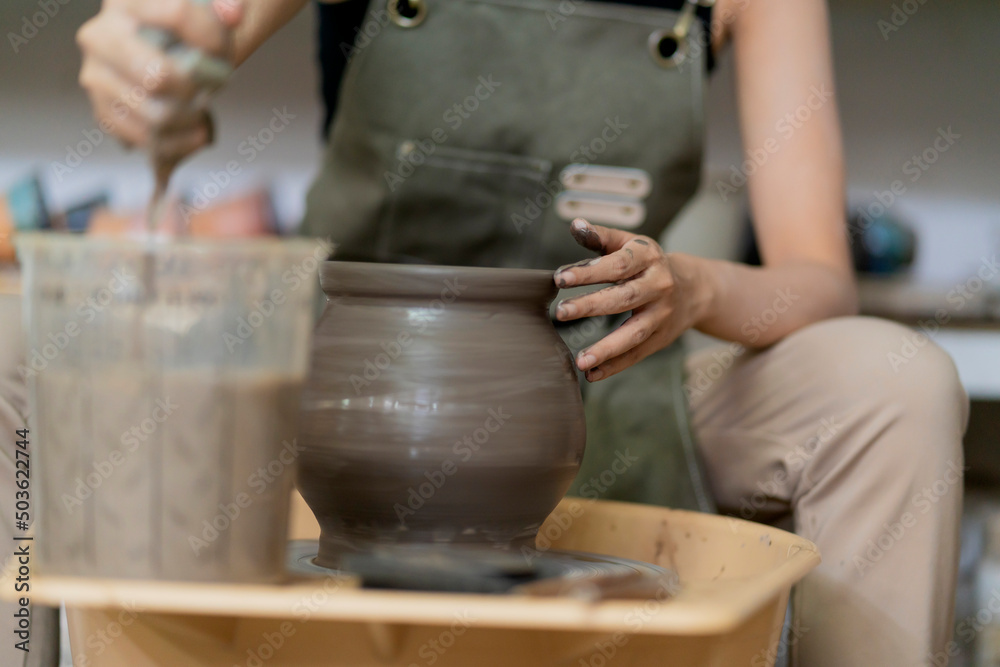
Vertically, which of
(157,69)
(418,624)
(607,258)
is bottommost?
(418,624)

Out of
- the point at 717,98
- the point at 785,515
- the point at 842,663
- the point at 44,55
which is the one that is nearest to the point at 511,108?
the point at 785,515

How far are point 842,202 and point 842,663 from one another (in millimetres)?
574

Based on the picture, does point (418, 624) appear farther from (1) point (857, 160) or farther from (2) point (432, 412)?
(1) point (857, 160)

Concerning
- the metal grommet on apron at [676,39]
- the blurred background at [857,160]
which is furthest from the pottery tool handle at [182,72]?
the blurred background at [857,160]

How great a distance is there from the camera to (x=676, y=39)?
44.3 inches

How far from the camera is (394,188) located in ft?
3.55

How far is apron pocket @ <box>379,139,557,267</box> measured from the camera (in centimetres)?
108

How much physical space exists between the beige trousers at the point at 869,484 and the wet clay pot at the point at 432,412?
0.96 feet

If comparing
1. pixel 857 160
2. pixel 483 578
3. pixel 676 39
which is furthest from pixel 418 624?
pixel 857 160

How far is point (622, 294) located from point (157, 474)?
1.21 feet

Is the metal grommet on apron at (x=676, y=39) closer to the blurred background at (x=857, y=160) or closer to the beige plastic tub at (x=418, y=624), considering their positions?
the beige plastic tub at (x=418, y=624)

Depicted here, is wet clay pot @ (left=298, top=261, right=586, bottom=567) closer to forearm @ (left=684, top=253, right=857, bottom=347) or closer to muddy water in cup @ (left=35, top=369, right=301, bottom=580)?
muddy water in cup @ (left=35, top=369, right=301, bottom=580)

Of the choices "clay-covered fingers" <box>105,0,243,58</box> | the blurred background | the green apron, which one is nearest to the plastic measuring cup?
"clay-covered fingers" <box>105,0,243,58</box>

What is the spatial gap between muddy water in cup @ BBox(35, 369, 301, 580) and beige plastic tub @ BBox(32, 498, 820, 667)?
0.02 meters
